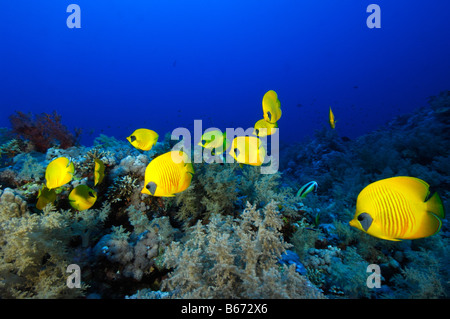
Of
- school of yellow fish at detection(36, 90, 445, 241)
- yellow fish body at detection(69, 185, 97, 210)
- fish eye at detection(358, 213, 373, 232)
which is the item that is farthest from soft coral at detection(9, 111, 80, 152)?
fish eye at detection(358, 213, 373, 232)

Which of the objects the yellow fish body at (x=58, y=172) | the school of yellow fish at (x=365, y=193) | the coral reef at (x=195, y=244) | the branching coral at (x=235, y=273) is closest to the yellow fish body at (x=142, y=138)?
the school of yellow fish at (x=365, y=193)

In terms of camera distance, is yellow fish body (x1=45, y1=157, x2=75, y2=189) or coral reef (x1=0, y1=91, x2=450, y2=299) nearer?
coral reef (x1=0, y1=91, x2=450, y2=299)

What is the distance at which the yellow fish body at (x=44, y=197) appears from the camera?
2.95 meters

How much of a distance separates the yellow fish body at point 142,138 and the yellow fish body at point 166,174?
1520 millimetres

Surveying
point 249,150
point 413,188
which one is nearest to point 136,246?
point 249,150

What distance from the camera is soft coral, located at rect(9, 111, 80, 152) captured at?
210 inches

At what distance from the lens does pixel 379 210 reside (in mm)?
1467

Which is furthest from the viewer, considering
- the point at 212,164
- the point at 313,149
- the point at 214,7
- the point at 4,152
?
the point at 214,7

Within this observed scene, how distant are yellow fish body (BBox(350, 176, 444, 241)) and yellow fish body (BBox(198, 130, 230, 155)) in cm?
227

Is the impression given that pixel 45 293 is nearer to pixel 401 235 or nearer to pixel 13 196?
pixel 13 196

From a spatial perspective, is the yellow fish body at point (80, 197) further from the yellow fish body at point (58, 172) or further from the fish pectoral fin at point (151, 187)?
the fish pectoral fin at point (151, 187)

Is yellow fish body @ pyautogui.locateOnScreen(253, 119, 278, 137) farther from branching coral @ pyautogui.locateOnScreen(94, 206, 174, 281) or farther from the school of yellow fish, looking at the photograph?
branching coral @ pyautogui.locateOnScreen(94, 206, 174, 281)
